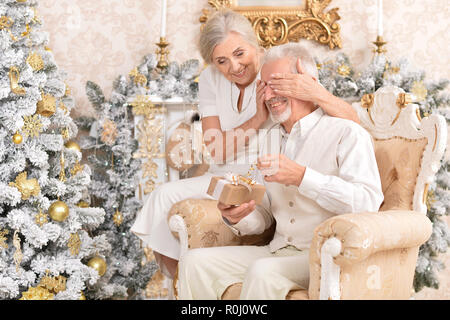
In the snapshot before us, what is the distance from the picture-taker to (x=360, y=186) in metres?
2.03

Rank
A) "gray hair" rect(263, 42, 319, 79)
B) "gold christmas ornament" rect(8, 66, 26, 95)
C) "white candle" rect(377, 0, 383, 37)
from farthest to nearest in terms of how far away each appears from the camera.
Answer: "white candle" rect(377, 0, 383, 37) → "gold christmas ornament" rect(8, 66, 26, 95) → "gray hair" rect(263, 42, 319, 79)

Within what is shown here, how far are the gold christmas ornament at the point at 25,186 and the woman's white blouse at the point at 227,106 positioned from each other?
99 cm

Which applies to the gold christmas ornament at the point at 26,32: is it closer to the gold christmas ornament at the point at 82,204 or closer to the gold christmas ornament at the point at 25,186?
the gold christmas ornament at the point at 25,186

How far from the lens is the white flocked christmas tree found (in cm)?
309

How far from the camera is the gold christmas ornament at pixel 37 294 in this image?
121 inches

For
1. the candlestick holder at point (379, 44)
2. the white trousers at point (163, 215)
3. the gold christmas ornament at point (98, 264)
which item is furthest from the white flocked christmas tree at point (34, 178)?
the candlestick holder at point (379, 44)

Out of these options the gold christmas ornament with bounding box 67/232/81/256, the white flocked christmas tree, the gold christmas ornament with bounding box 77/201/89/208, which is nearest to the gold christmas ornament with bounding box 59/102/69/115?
the white flocked christmas tree

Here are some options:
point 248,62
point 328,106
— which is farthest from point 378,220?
point 248,62

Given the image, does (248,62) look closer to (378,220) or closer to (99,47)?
(378,220)

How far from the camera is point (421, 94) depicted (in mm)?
3631

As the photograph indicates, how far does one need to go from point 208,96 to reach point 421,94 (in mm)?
1445

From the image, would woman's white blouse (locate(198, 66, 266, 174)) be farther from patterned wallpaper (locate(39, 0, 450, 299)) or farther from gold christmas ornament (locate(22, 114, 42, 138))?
patterned wallpaper (locate(39, 0, 450, 299))

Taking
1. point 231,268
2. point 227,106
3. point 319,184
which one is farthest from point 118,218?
point 319,184
